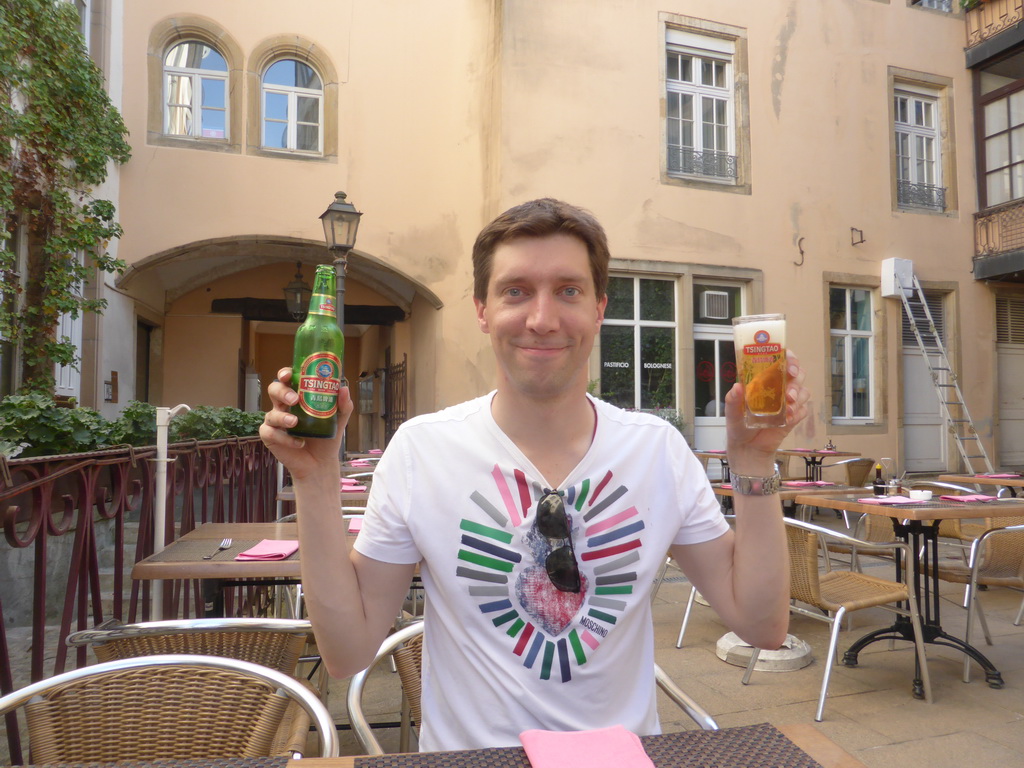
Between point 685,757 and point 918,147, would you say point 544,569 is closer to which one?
point 685,757

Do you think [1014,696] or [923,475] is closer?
[1014,696]

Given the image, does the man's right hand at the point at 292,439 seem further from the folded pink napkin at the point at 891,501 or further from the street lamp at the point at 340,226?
the street lamp at the point at 340,226

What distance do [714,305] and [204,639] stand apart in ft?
29.8

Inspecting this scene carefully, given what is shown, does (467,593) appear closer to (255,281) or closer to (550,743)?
(550,743)

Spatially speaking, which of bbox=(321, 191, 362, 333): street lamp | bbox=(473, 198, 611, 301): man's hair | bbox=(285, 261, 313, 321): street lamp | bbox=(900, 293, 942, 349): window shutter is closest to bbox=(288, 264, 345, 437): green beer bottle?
bbox=(473, 198, 611, 301): man's hair

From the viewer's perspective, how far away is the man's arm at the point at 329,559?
1105 mm

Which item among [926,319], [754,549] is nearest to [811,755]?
[754,549]

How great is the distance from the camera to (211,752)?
1327mm

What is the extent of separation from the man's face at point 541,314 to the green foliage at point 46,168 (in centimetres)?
524

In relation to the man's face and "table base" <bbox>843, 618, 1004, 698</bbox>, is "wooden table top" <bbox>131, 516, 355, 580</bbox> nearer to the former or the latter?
the man's face

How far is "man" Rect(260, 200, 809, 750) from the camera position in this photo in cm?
118

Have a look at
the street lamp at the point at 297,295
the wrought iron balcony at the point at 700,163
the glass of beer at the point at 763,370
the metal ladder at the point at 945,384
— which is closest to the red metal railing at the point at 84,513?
the glass of beer at the point at 763,370

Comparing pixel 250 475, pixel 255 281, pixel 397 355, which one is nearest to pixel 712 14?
pixel 397 355

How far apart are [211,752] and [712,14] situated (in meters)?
11.0
